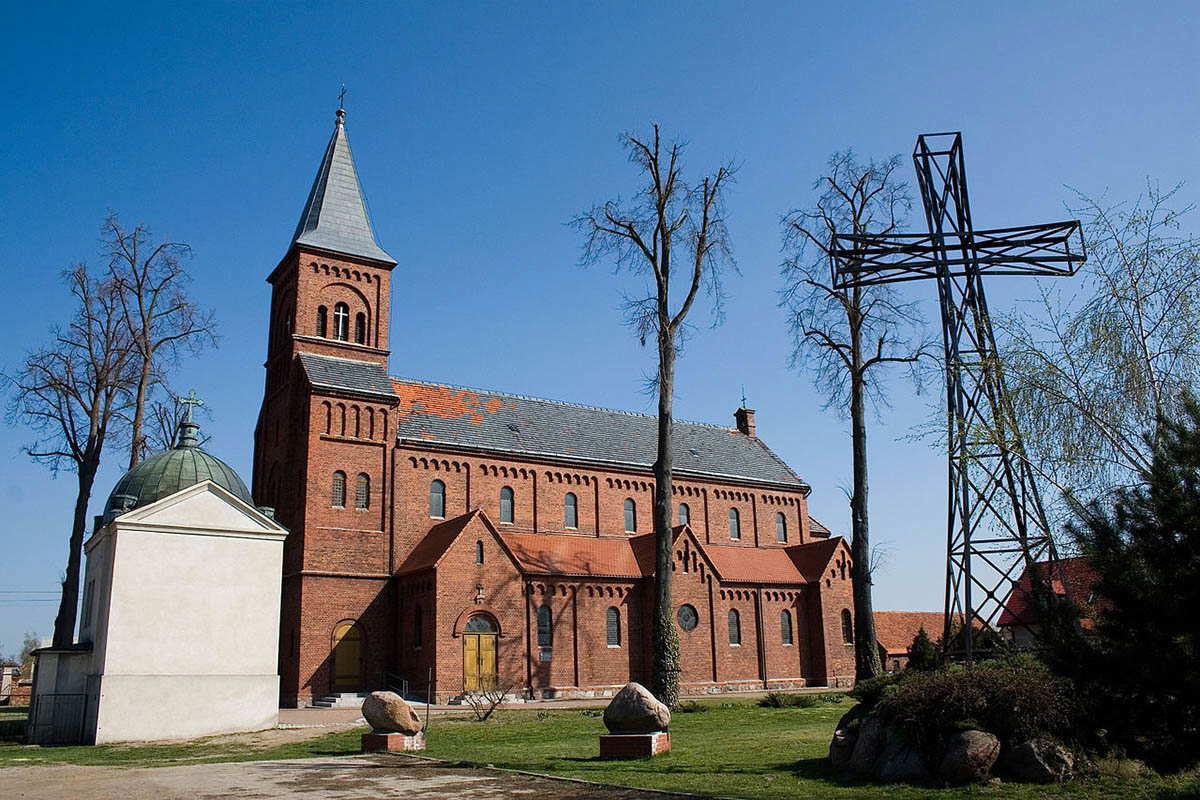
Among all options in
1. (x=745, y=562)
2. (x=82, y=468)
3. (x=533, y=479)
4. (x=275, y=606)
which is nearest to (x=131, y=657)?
(x=275, y=606)

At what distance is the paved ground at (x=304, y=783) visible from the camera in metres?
11.5

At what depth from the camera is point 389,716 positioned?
17.2 m

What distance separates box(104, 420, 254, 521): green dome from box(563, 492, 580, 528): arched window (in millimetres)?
14952

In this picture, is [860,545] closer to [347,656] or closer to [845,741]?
[845,741]

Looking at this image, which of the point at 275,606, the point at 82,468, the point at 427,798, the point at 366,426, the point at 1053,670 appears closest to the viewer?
the point at 1053,670

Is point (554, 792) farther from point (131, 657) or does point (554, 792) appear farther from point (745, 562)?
point (745, 562)

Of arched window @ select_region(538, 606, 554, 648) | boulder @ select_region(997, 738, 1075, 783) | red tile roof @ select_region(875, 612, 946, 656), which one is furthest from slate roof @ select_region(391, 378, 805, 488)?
boulder @ select_region(997, 738, 1075, 783)

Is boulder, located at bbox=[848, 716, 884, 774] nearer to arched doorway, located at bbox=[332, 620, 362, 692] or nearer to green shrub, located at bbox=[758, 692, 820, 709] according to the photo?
green shrub, located at bbox=[758, 692, 820, 709]

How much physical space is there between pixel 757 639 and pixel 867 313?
18882mm

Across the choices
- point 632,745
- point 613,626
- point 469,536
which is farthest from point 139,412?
point 632,745

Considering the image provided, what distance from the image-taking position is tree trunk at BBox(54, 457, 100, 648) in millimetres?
30438

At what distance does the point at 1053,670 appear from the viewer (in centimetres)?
1023

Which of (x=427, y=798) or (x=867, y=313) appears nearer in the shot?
(x=427, y=798)

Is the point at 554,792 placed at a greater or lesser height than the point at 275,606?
lesser
